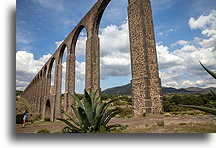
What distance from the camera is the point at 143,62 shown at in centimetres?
734

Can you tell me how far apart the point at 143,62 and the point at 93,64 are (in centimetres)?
578

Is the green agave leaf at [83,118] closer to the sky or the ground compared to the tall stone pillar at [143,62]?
closer to the ground

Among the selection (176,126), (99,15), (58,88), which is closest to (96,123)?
(176,126)

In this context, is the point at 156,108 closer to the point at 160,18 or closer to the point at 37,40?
the point at 160,18

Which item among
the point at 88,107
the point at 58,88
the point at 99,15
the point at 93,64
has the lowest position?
the point at 88,107

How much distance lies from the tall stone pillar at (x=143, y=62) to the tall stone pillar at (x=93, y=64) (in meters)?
4.82

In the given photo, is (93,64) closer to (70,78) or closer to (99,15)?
(99,15)

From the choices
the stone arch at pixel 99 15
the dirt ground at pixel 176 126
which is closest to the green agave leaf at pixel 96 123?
the dirt ground at pixel 176 126

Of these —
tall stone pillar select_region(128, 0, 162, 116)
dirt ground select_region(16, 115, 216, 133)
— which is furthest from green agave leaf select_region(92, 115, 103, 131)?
tall stone pillar select_region(128, 0, 162, 116)

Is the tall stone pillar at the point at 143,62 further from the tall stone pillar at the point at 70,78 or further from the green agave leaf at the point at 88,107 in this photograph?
the tall stone pillar at the point at 70,78

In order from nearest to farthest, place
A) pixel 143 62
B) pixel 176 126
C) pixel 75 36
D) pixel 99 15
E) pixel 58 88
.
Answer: pixel 176 126 → pixel 143 62 → pixel 99 15 → pixel 75 36 → pixel 58 88

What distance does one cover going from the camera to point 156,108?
689cm

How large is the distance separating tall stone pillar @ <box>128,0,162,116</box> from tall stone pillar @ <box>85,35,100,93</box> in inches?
190

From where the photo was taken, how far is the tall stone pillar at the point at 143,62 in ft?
22.7
